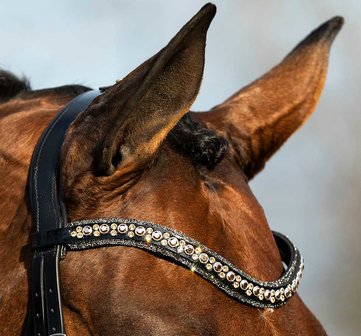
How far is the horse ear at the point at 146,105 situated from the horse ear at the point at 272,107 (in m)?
0.89

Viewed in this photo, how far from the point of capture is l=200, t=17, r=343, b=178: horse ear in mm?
3701

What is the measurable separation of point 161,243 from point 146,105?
1.43 feet

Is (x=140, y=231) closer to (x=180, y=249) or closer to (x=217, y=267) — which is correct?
(x=180, y=249)

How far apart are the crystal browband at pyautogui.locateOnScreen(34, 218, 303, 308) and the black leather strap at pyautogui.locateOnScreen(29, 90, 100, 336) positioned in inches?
1.5

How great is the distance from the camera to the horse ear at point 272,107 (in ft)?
12.1

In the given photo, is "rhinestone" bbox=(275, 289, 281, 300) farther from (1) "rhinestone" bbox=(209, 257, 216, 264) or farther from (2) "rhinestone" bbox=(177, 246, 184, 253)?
(2) "rhinestone" bbox=(177, 246, 184, 253)

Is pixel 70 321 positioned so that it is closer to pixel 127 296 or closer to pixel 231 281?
pixel 127 296

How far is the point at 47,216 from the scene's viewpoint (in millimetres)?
2861

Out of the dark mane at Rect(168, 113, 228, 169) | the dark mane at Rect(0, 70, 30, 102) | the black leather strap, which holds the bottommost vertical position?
the black leather strap

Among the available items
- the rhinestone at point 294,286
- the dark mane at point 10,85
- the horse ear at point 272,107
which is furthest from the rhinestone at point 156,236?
the dark mane at point 10,85

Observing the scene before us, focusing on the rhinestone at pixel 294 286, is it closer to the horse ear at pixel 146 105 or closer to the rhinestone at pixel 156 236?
the rhinestone at pixel 156 236

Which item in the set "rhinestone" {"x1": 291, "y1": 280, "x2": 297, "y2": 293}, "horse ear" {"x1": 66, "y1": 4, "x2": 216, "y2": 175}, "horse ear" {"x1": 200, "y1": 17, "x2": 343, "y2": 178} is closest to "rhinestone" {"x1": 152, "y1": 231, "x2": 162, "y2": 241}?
"horse ear" {"x1": 66, "y1": 4, "x2": 216, "y2": 175}

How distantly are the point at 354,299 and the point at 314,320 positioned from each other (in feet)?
40.4

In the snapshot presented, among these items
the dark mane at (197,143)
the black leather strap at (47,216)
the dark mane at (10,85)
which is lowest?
the black leather strap at (47,216)
